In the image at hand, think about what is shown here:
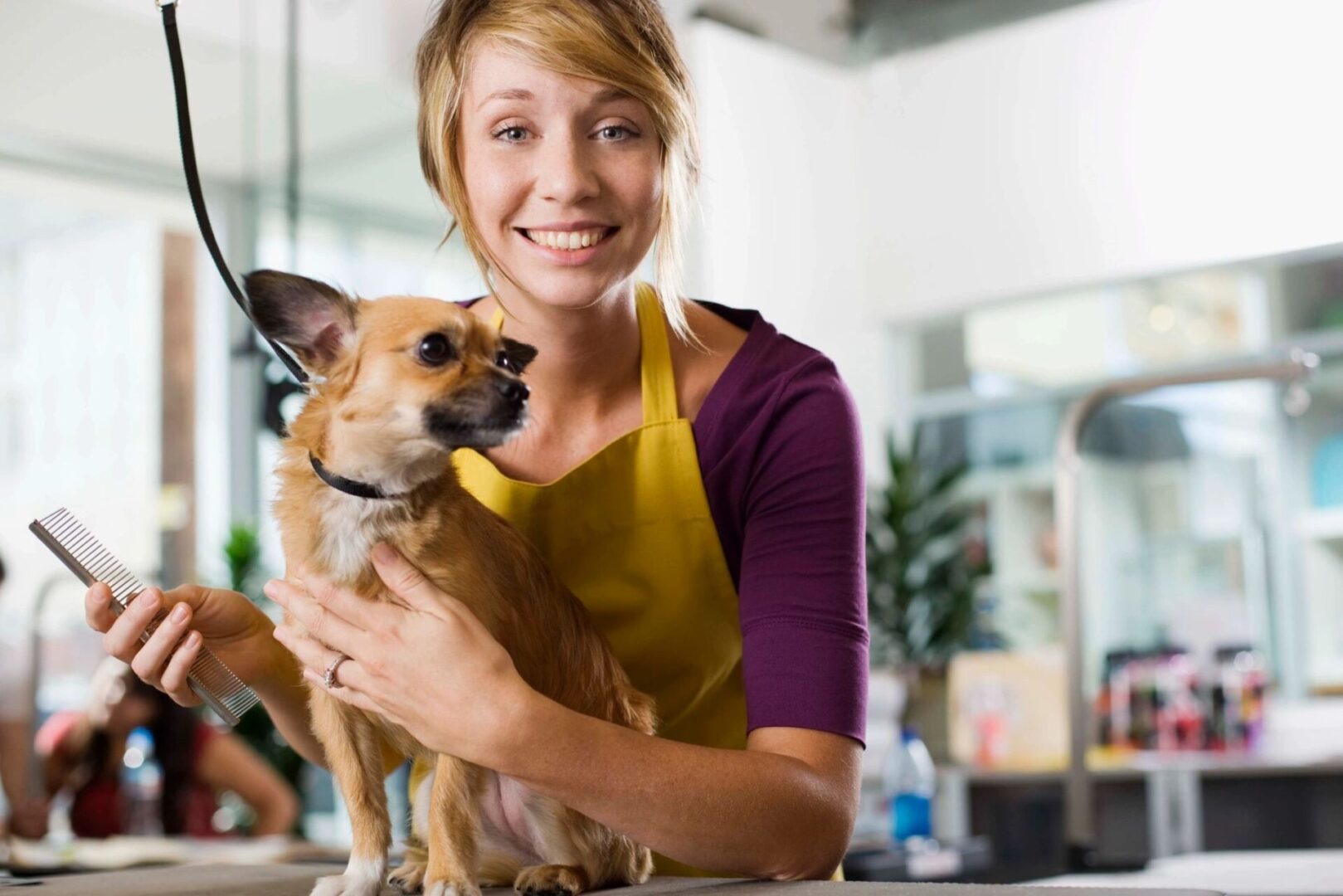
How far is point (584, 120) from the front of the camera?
1.31m

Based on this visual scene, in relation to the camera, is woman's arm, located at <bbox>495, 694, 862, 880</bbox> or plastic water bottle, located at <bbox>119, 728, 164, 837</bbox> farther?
plastic water bottle, located at <bbox>119, 728, 164, 837</bbox>

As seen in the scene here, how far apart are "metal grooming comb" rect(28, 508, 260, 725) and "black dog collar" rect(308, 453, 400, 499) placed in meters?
0.20

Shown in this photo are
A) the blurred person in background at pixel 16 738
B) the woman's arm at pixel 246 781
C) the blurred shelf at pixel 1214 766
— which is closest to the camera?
the blurred person in background at pixel 16 738

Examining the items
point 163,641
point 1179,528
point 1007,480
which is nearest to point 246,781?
point 163,641

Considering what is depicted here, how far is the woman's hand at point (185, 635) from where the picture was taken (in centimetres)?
123

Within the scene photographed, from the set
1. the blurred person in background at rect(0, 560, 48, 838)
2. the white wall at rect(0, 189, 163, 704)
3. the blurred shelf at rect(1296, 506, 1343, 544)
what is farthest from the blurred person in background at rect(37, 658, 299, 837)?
the blurred shelf at rect(1296, 506, 1343, 544)

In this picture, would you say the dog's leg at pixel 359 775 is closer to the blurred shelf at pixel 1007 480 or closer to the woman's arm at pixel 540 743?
the woman's arm at pixel 540 743

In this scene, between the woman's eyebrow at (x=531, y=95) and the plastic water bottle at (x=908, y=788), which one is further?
the plastic water bottle at (x=908, y=788)

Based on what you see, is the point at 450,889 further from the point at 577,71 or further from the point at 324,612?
the point at 577,71

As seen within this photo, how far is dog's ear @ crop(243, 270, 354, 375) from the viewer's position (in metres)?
1.19

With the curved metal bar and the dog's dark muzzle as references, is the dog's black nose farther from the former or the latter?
the curved metal bar

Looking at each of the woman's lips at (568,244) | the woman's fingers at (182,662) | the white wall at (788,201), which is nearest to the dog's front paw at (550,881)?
the woman's fingers at (182,662)

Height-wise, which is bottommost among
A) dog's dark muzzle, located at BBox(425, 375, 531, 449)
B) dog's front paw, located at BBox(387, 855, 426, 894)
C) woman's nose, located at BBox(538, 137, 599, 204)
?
dog's front paw, located at BBox(387, 855, 426, 894)

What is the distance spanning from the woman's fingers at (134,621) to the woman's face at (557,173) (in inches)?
17.7
